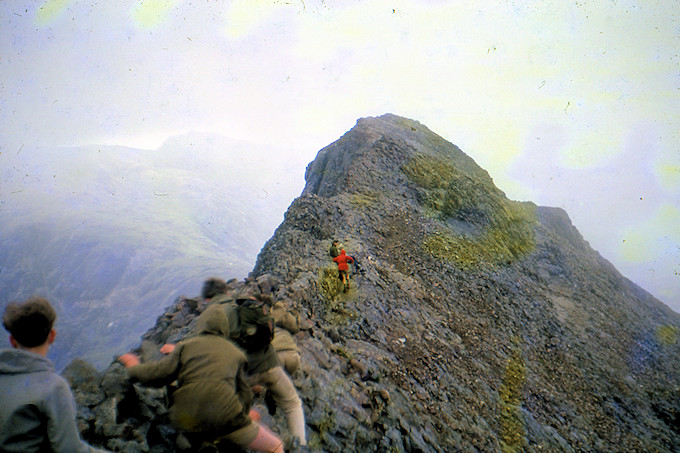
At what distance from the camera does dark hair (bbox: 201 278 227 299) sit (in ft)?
13.7

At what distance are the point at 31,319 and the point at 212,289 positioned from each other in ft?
6.59

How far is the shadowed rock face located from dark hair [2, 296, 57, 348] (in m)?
1.70

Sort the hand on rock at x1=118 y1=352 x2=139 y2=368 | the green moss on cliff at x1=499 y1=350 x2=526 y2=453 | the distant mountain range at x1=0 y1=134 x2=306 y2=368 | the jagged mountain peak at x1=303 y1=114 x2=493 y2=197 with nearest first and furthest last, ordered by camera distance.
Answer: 1. the hand on rock at x1=118 y1=352 x2=139 y2=368
2. the green moss on cliff at x1=499 y1=350 x2=526 y2=453
3. the jagged mountain peak at x1=303 y1=114 x2=493 y2=197
4. the distant mountain range at x1=0 y1=134 x2=306 y2=368

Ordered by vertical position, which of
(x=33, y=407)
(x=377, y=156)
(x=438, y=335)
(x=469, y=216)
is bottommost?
(x=438, y=335)

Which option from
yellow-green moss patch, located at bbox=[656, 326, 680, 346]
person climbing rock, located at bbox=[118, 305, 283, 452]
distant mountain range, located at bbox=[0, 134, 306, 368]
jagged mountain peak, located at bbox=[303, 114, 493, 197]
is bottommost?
distant mountain range, located at bbox=[0, 134, 306, 368]

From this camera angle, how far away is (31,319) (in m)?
2.29

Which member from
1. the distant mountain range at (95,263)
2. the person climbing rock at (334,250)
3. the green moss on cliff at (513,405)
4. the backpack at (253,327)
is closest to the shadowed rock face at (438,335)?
the green moss on cliff at (513,405)

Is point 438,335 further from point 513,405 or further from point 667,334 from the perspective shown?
point 667,334

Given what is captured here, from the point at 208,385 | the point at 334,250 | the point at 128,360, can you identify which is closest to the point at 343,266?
the point at 334,250

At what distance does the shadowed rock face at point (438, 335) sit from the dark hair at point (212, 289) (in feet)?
4.44

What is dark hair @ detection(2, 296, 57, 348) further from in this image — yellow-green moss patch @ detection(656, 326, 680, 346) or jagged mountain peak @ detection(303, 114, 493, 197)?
yellow-green moss patch @ detection(656, 326, 680, 346)

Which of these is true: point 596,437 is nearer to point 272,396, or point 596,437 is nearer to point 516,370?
point 516,370

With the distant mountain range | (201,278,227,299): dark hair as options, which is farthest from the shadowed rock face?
the distant mountain range

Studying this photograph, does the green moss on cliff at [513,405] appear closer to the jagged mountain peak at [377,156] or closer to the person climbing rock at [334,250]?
the person climbing rock at [334,250]
